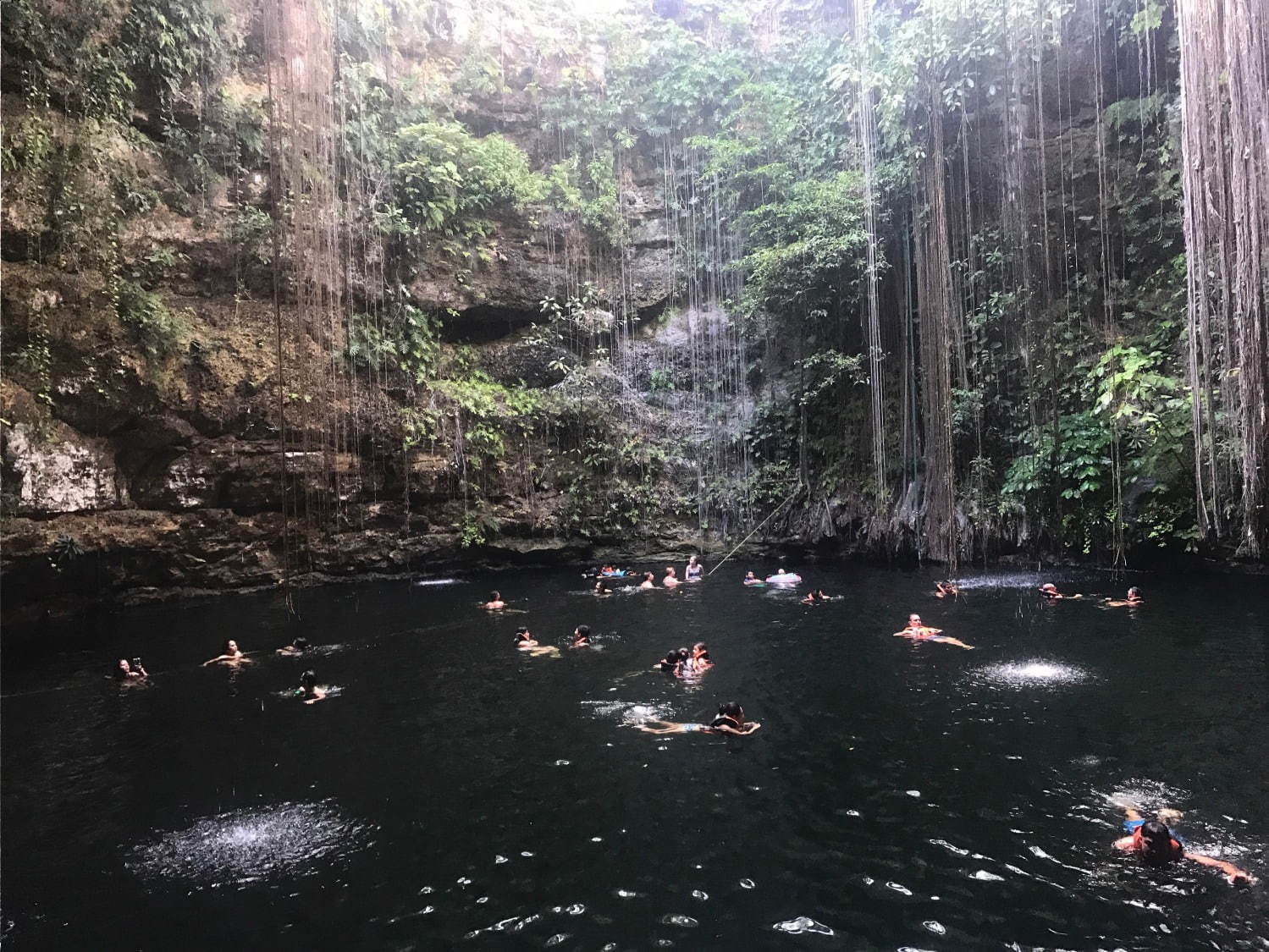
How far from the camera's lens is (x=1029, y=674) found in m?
8.05

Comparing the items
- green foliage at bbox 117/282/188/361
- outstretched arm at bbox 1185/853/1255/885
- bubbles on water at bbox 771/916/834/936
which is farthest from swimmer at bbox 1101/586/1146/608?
green foliage at bbox 117/282/188/361

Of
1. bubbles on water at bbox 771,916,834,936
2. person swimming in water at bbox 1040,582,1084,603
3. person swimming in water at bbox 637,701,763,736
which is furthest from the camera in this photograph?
person swimming in water at bbox 1040,582,1084,603

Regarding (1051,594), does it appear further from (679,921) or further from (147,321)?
(147,321)

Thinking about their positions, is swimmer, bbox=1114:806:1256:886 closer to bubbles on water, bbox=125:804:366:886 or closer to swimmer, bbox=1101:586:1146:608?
bubbles on water, bbox=125:804:366:886

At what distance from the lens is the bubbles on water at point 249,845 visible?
464cm

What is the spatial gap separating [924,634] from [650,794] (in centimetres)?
581

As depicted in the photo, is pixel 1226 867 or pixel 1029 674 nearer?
pixel 1226 867

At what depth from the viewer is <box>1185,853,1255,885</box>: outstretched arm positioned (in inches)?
157

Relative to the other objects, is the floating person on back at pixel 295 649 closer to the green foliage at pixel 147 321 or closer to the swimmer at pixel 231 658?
the swimmer at pixel 231 658

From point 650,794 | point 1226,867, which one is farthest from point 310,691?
point 1226,867

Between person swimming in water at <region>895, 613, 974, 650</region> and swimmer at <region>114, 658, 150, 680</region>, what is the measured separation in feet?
32.4

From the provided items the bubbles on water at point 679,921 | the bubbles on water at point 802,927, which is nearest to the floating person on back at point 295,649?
the bubbles on water at point 679,921

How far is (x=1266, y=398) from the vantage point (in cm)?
509

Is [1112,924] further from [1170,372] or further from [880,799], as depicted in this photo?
[1170,372]
